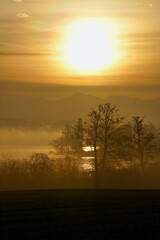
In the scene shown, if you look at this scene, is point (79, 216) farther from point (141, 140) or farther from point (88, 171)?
point (141, 140)

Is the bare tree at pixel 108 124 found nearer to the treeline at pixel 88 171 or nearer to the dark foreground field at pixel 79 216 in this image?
the treeline at pixel 88 171

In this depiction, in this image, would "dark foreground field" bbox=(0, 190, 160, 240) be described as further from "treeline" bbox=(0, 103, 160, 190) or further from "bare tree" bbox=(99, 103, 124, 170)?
"bare tree" bbox=(99, 103, 124, 170)

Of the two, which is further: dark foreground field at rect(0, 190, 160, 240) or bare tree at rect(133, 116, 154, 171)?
bare tree at rect(133, 116, 154, 171)

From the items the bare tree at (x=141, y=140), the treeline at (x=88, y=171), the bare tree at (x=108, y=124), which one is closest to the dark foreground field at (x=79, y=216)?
the treeline at (x=88, y=171)

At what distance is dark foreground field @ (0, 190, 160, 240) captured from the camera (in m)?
18.8

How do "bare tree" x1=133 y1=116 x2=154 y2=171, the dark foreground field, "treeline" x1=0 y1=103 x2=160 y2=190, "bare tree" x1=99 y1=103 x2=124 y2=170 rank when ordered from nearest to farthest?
the dark foreground field
"treeline" x1=0 y1=103 x2=160 y2=190
"bare tree" x1=99 y1=103 x2=124 y2=170
"bare tree" x1=133 y1=116 x2=154 y2=171

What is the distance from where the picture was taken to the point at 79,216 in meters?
22.7

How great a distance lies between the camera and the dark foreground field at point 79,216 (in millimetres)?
18766

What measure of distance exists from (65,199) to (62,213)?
19.7 feet

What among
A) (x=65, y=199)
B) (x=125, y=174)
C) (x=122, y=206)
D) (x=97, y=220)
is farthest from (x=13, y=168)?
(x=97, y=220)

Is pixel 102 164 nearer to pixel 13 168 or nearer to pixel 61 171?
pixel 61 171

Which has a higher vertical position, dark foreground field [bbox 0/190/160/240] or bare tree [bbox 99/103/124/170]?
bare tree [bbox 99/103/124/170]

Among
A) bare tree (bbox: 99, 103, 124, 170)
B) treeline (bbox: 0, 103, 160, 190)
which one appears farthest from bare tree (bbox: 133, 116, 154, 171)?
bare tree (bbox: 99, 103, 124, 170)

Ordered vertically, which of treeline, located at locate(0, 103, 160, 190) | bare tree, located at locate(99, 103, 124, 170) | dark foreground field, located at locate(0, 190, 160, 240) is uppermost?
bare tree, located at locate(99, 103, 124, 170)
